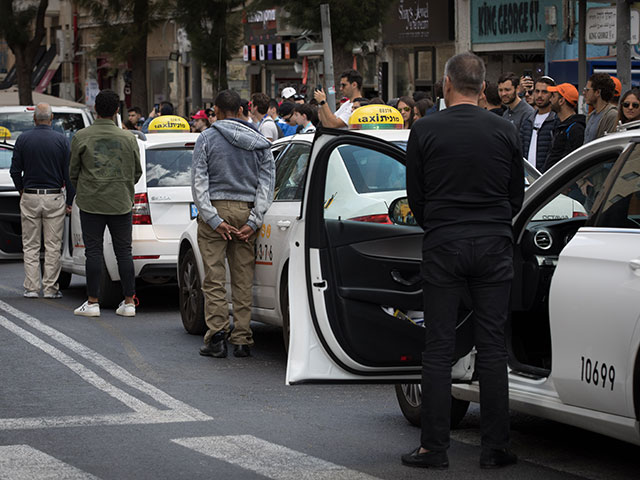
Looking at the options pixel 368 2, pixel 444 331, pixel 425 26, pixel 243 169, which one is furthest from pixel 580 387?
pixel 425 26

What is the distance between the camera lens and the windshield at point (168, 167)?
39.6 feet

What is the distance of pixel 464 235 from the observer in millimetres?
5766

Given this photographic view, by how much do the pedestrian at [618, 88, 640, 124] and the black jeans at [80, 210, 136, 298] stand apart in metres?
4.34

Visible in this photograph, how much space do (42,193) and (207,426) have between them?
6.64m

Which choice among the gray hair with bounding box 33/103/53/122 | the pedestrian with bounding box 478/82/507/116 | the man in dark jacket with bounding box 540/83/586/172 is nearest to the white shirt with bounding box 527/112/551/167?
the pedestrian with bounding box 478/82/507/116

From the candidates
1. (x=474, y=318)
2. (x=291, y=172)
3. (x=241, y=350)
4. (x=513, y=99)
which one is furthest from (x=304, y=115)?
(x=474, y=318)

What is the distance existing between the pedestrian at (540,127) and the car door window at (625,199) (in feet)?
19.9

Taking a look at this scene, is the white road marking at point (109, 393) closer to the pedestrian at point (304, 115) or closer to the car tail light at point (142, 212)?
the car tail light at point (142, 212)

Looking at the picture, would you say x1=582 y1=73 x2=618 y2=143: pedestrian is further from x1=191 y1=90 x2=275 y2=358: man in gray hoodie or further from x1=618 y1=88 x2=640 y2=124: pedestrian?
x1=191 y1=90 x2=275 y2=358: man in gray hoodie

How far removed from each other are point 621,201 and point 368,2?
17838 mm

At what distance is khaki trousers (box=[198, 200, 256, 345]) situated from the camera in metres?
9.40

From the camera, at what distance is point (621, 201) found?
5.63 meters

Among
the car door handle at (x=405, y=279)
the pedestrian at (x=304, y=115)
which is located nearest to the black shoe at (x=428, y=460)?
the car door handle at (x=405, y=279)

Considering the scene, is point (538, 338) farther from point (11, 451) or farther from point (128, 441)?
point (11, 451)
